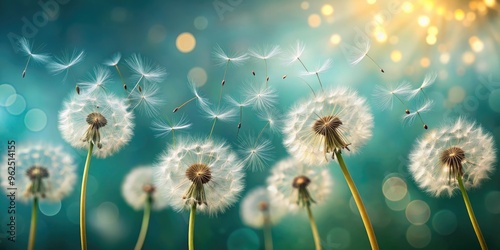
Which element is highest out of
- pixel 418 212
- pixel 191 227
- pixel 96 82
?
pixel 96 82

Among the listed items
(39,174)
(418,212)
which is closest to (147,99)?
(39,174)

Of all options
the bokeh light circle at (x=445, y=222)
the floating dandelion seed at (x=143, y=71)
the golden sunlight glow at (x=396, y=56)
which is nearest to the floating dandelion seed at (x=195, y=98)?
the floating dandelion seed at (x=143, y=71)

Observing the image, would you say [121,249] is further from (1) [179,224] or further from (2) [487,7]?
(2) [487,7]

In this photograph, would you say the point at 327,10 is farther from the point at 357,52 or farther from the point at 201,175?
the point at 201,175

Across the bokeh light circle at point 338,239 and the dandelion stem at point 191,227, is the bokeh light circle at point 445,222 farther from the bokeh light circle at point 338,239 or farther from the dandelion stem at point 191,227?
the dandelion stem at point 191,227

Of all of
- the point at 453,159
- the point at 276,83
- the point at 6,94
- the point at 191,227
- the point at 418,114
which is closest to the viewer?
the point at 191,227

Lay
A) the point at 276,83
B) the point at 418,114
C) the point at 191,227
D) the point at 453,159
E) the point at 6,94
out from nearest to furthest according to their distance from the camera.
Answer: the point at 191,227 < the point at 453,159 < the point at 6,94 < the point at 418,114 < the point at 276,83

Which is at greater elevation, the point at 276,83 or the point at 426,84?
the point at 276,83

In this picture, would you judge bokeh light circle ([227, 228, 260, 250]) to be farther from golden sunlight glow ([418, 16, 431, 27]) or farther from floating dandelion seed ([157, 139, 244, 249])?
golden sunlight glow ([418, 16, 431, 27])
